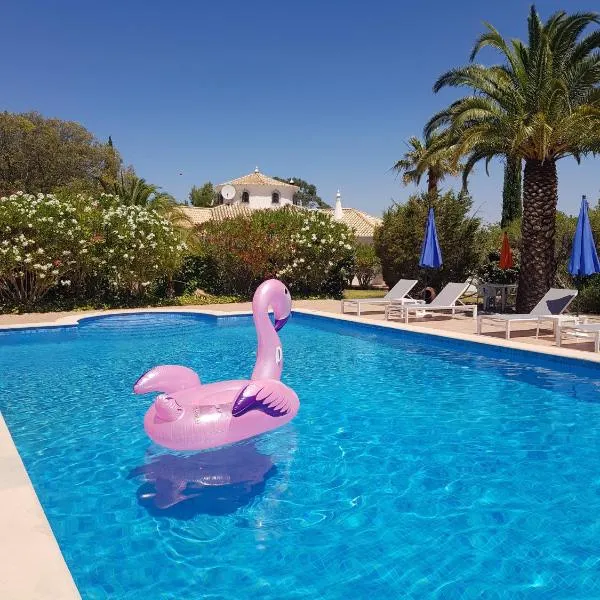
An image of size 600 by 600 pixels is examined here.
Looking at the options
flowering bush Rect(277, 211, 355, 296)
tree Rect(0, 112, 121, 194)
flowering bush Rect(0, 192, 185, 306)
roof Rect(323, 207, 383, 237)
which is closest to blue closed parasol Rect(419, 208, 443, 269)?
flowering bush Rect(277, 211, 355, 296)

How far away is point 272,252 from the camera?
74.1 ft

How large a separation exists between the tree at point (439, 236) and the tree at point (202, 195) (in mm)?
51379

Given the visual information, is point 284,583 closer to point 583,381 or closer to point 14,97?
point 583,381

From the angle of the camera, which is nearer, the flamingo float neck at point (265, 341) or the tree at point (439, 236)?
the flamingo float neck at point (265, 341)

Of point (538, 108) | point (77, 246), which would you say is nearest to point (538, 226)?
point (538, 108)

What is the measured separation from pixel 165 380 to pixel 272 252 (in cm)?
1701

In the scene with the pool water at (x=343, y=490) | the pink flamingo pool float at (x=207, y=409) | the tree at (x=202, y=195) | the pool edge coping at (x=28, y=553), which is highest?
the tree at (x=202, y=195)

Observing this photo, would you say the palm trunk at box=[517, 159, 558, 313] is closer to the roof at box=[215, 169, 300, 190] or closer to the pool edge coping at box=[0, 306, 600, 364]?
the pool edge coping at box=[0, 306, 600, 364]

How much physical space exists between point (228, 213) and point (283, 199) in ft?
31.2

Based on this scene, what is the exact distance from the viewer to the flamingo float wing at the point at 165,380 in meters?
5.64

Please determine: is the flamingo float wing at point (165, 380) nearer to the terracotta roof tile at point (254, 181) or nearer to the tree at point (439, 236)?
the tree at point (439, 236)

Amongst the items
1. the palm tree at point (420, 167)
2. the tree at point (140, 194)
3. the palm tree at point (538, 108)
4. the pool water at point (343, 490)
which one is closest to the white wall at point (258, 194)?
the palm tree at point (420, 167)

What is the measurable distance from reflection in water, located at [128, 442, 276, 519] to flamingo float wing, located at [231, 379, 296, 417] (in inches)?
29.6

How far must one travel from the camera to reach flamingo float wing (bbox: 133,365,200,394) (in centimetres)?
564
